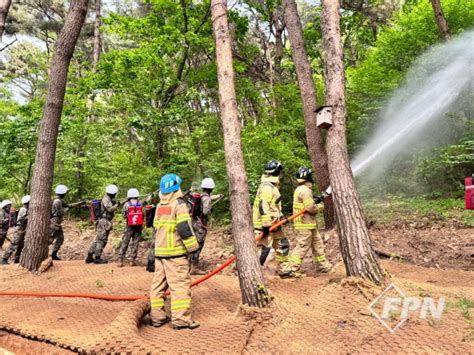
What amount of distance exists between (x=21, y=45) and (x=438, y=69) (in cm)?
2668

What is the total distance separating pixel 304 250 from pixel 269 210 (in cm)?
101

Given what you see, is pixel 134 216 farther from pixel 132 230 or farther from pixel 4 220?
pixel 4 220

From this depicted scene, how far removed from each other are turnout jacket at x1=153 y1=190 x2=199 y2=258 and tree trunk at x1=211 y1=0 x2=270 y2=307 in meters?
0.62

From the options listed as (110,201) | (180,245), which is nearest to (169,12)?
(110,201)

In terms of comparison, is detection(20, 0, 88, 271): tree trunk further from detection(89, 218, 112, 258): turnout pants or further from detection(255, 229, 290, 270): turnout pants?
detection(255, 229, 290, 270): turnout pants

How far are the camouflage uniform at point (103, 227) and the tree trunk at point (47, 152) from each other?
1.36 meters

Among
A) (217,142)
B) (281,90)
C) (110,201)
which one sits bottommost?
(110,201)

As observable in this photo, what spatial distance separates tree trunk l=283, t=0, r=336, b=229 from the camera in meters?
8.71

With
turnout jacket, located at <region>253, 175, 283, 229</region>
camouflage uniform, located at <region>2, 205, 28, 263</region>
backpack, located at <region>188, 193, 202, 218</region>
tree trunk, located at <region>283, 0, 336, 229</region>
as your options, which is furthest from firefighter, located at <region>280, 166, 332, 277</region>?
camouflage uniform, located at <region>2, 205, 28, 263</region>

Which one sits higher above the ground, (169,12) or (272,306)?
(169,12)

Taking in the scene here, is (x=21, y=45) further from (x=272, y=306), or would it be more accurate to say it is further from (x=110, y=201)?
(x=272, y=306)

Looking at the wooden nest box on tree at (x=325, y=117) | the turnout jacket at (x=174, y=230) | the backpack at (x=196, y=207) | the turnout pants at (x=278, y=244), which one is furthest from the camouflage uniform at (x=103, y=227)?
the wooden nest box on tree at (x=325, y=117)

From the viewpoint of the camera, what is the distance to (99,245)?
362 inches

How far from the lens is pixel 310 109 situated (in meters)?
9.02
